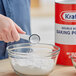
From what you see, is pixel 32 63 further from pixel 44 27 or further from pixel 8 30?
pixel 44 27

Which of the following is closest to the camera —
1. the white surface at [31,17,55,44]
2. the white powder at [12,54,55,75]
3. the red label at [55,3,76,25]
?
the white powder at [12,54,55,75]

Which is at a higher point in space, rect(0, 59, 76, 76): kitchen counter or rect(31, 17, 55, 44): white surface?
rect(0, 59, 76, 76): kitchen counter

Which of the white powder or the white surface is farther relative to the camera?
the white surface

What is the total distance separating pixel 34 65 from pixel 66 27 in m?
0.24

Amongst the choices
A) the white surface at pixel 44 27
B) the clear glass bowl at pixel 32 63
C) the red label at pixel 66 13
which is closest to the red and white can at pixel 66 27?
the red label at pixel 66 13

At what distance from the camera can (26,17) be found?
1.40 meters

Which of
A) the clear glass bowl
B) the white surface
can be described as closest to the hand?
the clear glass bowl

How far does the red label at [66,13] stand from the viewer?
100 centimetres

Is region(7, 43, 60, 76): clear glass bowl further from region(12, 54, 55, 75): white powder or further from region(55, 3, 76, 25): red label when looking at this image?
region(55, 3, 76, 25): red label

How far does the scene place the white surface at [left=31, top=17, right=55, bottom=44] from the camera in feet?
11.3

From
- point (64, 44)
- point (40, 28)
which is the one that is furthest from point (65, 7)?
point (40, 28)

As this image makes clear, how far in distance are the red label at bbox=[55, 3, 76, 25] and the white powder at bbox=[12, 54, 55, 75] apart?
0.68 feet

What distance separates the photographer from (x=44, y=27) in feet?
11.7

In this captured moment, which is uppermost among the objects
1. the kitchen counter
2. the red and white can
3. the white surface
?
the red and white can
